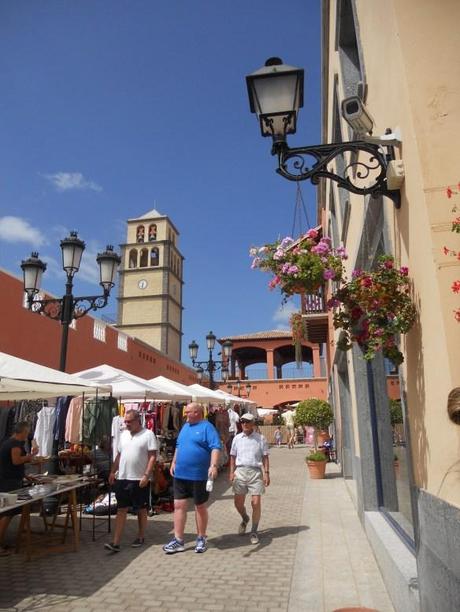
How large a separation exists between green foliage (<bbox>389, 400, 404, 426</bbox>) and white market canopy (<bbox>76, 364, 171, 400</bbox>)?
4.62m

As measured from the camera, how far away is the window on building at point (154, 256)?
5703cm

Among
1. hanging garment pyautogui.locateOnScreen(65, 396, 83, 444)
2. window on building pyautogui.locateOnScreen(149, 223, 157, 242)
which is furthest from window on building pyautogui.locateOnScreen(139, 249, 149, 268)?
hanging garment pyautogui.locateOnScreen(65, 396, 83, 444)

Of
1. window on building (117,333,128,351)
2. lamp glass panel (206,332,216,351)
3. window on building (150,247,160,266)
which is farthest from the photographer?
window on building (150,247,160,266)

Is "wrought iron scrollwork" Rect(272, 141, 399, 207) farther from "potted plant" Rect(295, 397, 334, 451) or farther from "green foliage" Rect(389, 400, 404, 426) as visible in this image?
"potted plant" Rect(295, 397, 334, 451)

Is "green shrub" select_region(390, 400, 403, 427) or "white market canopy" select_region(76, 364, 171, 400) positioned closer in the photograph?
"green shrub" select_region(390, 400, 403, 427)

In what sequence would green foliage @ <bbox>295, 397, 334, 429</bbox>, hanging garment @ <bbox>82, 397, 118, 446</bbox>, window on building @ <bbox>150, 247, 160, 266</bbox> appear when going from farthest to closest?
window on building @ <bbox>150, 247, 160, 266</bbox>, green foliage @ <bbox>295, 397, 334, 429</bbox>, hanging garment @ <bbox>82, 397, 118, 446</bbox>

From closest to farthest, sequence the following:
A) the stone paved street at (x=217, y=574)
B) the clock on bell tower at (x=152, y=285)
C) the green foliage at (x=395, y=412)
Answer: the stone paved street at (x=217, y=574)
the green foliage at (x=395, y=412)
the clock on bell tower at (x=152, y=285)

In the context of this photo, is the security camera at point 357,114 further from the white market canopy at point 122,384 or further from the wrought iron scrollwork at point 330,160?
the white market canopy at point 122,384

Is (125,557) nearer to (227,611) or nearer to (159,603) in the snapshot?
(159,603)

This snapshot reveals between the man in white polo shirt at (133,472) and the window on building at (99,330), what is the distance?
497 inches

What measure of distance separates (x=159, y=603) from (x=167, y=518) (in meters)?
3.93

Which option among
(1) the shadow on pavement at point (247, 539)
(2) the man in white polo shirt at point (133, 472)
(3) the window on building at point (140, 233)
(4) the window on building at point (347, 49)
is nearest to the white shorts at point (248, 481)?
(1) the shadow on pavement at point (247, 539)

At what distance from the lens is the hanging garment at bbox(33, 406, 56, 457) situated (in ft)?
32.4

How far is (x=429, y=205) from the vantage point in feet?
8.37
